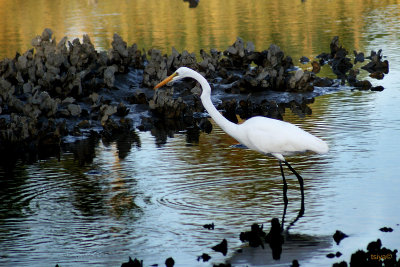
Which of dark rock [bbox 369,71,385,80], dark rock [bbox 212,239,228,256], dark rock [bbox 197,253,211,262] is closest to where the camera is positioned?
dark rock [bbox 197,253,211,262]

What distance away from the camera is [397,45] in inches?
956

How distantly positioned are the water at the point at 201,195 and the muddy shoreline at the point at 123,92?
675 millimetres

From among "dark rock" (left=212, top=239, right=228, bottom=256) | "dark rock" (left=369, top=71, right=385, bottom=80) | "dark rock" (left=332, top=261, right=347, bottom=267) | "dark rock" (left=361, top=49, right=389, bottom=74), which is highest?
"dark rock" (left=361, top=49, right=389, bottom=74)

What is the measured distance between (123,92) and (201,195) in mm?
7721

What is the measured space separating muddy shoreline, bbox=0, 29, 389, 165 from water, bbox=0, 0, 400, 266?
0.67 metres

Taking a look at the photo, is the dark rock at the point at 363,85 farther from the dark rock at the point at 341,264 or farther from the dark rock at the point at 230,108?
the dark rock at the point at 341,264

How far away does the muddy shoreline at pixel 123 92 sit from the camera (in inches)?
602

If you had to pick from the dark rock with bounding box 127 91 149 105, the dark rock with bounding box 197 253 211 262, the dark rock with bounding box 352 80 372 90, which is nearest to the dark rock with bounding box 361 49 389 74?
the dark rock with bounding box 352 80 372 90

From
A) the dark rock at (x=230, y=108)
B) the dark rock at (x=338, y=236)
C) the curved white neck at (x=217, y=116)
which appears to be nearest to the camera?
the dark rock at (x=338, y=236)

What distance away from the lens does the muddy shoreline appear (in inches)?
602

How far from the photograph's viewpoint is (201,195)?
35.0 feet

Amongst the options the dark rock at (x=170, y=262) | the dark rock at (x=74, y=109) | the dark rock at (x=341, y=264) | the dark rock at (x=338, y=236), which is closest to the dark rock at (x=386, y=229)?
the dark rock at (x=338, y=236)

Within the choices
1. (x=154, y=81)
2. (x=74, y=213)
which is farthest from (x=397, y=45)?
(x=74, y=213)

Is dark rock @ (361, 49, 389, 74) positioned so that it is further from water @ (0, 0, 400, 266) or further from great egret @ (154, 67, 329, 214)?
great egret @ (154, 67, 329, 214)
